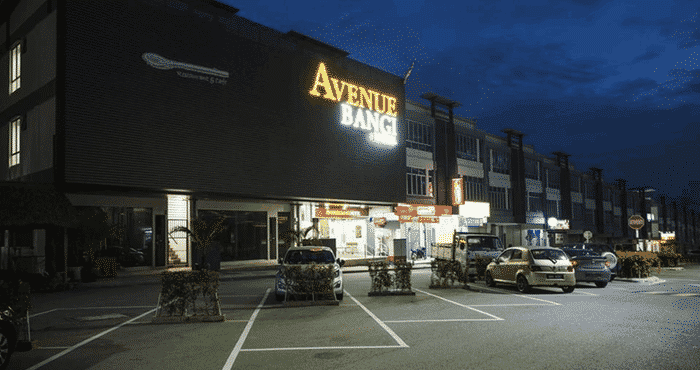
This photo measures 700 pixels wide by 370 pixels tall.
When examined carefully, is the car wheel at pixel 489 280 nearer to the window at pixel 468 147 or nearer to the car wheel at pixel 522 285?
the car wheel at pixel 522 285

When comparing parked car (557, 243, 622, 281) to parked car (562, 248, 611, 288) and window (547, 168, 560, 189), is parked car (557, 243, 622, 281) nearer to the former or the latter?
parked car (562, 248, 611, 288)

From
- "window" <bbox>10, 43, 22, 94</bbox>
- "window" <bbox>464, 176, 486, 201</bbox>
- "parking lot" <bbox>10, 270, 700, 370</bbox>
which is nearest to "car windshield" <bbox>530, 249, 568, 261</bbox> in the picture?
"parking lot" <bbox>10, 270, 700, 370</bbox>

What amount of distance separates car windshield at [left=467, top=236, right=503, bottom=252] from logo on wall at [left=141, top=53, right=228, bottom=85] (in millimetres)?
15739

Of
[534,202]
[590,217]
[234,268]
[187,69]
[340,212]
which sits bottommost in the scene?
[234,268]

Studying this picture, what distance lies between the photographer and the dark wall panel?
23.4 metres

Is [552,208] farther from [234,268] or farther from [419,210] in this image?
[234,268]

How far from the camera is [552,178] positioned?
66500 millimetres

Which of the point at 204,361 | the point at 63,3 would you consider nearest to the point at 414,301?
the point at 204,361

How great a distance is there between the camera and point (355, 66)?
1464 inches

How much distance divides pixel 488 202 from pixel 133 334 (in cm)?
4464

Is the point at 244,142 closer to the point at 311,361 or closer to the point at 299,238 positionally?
the point at 299,238

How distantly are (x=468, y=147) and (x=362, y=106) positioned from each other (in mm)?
16814

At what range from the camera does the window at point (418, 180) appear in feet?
142

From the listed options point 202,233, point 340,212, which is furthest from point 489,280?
point 340,212
